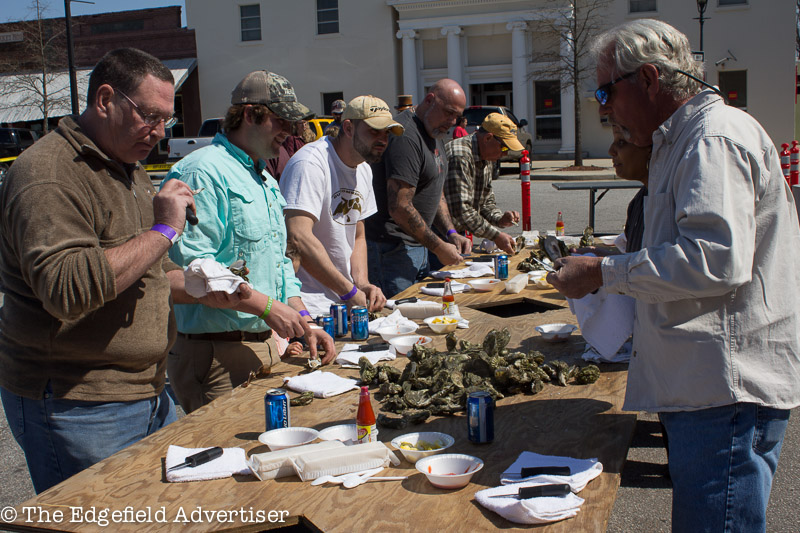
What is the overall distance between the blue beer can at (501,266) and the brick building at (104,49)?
97.0 ft

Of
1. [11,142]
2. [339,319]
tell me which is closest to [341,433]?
[339,319]

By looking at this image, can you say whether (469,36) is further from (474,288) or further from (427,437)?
(427,437)

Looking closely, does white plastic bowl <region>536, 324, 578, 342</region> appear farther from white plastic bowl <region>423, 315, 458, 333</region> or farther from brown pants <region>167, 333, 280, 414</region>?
brown pants <region>167, 333, 280, 414</region>

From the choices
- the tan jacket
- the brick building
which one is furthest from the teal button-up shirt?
the brick building

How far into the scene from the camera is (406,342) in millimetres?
3695

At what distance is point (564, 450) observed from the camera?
2.45m

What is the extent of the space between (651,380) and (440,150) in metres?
4.14

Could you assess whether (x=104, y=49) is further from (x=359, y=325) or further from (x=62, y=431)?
(x=62, y=431)

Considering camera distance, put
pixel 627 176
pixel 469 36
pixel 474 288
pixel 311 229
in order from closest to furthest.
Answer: pixel 627 176 < pixel 311 229 < pixel 474 288 < pixel 469 36

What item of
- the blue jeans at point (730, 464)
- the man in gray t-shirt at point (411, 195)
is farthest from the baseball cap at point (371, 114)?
the blue jeans at point (730, 464)

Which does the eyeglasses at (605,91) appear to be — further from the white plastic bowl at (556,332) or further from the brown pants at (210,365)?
the brown pants at (210,365)

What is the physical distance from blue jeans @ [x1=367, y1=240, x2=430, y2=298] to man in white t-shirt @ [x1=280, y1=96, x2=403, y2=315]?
84cm

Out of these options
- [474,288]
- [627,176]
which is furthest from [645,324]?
[474,288]

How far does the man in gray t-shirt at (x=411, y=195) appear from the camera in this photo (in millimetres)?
5477
